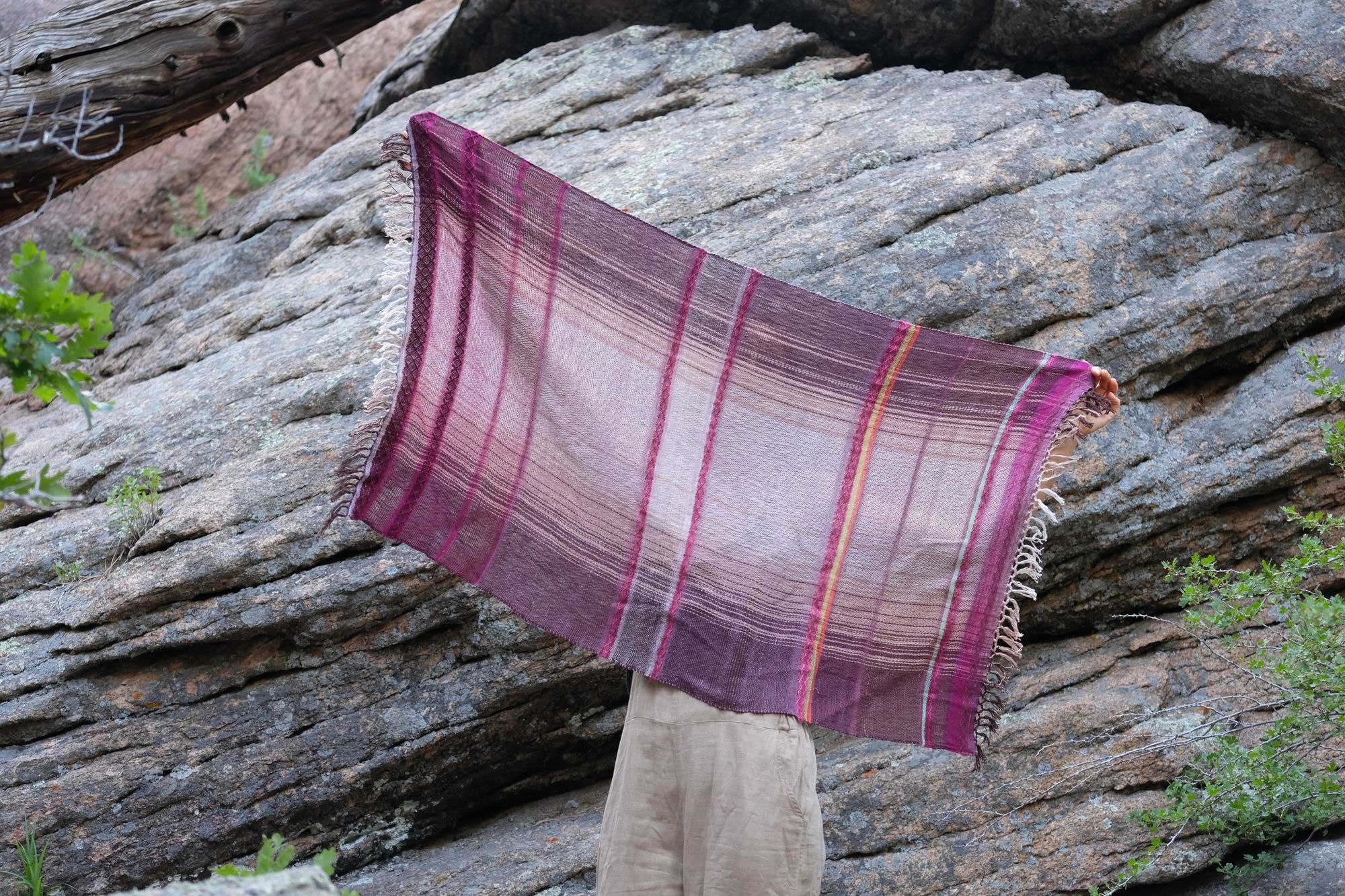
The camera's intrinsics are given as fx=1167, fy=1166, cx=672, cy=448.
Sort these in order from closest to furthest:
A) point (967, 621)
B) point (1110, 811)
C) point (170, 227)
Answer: point (967, 621), point (1110, 811), point (170, 227)

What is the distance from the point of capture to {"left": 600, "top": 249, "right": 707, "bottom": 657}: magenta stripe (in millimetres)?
2789

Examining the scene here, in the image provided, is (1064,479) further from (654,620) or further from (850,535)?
(654,620)

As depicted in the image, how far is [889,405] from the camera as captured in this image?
2982mm

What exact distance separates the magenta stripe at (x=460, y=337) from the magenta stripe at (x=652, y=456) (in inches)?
19.4

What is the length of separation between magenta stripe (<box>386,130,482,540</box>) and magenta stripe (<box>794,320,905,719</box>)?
3.22 feet

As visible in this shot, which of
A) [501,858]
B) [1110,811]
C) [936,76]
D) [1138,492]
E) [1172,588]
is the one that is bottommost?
[501,858]

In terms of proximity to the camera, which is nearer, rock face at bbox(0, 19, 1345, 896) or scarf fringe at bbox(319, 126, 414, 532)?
scarf fringe at bbox(319, 126, 414, 532)

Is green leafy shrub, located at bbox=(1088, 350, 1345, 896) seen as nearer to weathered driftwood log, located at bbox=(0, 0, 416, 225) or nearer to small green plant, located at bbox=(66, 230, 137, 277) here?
weathered driftwood log, located at bbox=(0, 0, 416, 225)

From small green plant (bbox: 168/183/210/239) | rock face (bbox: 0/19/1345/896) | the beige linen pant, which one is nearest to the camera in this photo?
the beige linen pant

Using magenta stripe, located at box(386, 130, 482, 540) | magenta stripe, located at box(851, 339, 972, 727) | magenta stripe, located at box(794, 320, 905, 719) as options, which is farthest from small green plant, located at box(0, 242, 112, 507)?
magenta stripe, located at box(851, 339, 972, 727)

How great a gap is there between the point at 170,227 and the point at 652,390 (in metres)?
5.35

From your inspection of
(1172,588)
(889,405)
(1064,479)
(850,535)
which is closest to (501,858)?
(850,535)

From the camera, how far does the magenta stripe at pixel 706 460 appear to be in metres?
2.74

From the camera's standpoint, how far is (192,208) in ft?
23.7
